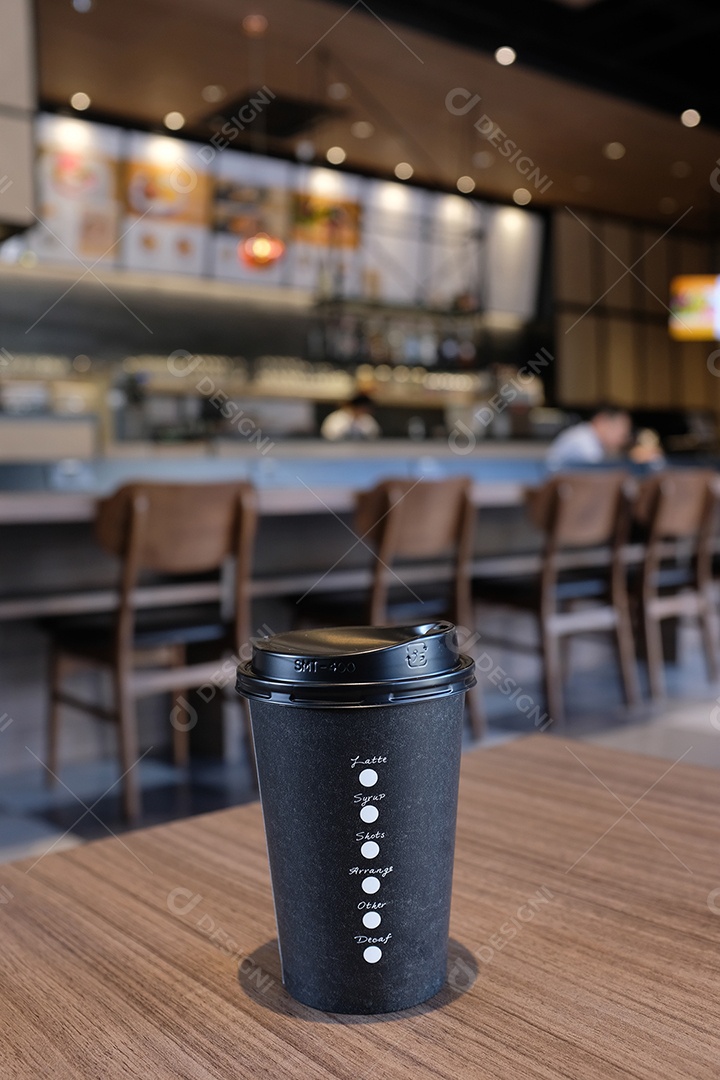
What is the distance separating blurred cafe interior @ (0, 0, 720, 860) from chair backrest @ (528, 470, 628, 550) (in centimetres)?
1

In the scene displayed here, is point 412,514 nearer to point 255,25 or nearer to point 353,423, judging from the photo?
point 255,25

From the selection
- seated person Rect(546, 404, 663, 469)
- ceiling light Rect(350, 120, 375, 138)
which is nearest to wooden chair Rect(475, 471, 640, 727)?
seated person Rect(546, 404, 663, 469)

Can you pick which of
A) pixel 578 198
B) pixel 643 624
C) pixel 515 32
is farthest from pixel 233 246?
pixel 643 624

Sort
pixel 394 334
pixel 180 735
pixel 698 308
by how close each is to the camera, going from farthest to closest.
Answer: pixel 698 308
pixel 394 334
pixel 180 735

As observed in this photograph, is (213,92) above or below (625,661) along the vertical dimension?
above

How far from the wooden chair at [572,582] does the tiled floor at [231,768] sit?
169mm

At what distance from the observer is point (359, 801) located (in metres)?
0.40

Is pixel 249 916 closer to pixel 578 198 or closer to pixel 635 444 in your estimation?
pixel 635 444

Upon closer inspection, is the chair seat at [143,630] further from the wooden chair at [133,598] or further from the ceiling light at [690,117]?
the ceiling light at [690,117]

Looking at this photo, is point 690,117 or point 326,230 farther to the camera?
point 326,230

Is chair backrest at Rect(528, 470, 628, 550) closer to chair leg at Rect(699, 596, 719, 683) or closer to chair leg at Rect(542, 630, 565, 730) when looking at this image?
chair leg at Rect(542, 630, 565, 730)

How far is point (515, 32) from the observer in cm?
608

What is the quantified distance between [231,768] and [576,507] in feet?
5.13

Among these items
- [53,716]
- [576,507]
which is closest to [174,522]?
[53,716]
